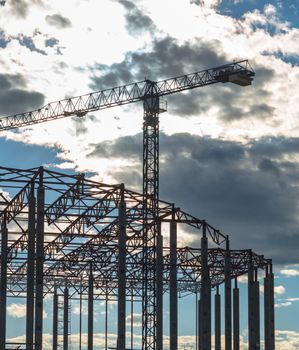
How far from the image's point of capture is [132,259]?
→ 8931cm

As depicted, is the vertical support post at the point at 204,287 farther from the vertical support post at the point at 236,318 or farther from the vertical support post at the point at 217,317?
the vertical support post at the point at 217,317

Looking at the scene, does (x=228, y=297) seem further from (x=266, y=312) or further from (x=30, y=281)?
(x=30, y=281)

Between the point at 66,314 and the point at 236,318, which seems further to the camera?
the point at 66,314

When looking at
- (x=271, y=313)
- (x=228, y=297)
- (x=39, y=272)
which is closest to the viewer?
(x=39, y=272)

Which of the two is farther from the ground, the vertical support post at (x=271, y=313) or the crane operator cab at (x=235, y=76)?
the crane operator cab at (x=235, y=76)

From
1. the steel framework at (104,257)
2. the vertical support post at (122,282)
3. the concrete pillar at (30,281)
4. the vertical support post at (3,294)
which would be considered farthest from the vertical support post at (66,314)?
the concrete pillar at (30,281)

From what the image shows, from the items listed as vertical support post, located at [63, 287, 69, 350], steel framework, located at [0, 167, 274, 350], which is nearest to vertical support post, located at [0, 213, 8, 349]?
steel framework, located at [0, 167, 274, 350]

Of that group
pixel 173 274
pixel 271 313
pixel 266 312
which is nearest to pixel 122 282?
pixel 173 274

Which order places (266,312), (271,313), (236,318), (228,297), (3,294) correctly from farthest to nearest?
(271,313), (266,312), (236,318), (228,297), (3,294)

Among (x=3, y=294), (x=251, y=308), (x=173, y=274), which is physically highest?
(x=173, y=274)

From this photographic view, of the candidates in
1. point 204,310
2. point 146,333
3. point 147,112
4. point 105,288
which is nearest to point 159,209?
point 204,310

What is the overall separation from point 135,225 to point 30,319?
19679 mm

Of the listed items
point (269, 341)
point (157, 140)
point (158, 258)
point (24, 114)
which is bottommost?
point (269, 341)

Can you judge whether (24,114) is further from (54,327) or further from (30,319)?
(30,319)
